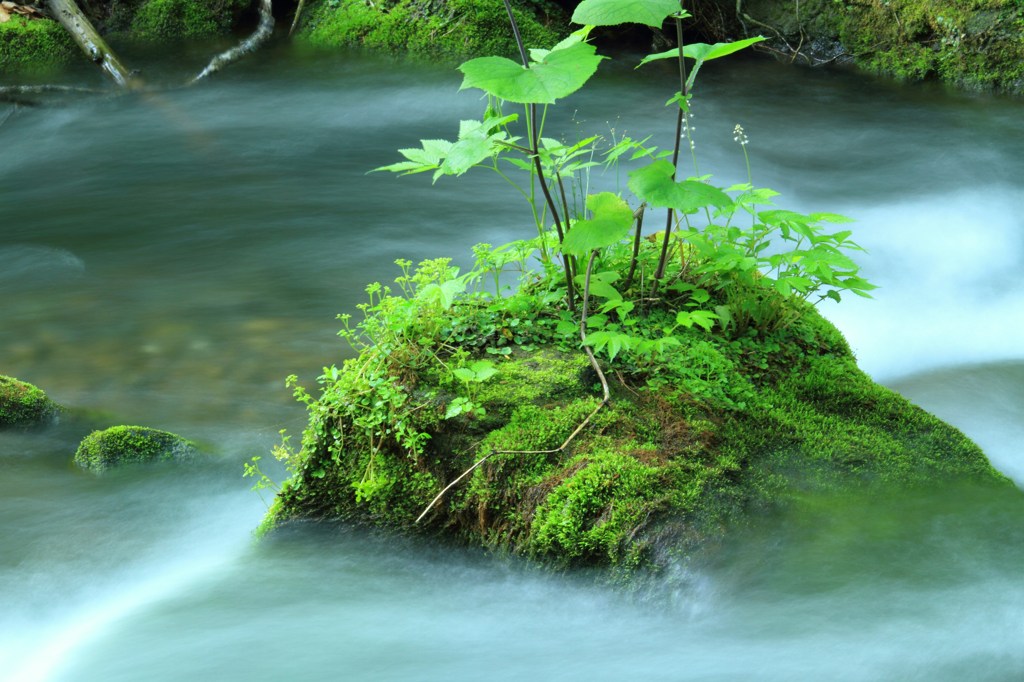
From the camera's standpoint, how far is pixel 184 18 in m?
11.4

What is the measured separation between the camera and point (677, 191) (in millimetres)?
2893

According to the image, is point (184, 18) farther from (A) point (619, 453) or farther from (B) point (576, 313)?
(A) point (619, 453)

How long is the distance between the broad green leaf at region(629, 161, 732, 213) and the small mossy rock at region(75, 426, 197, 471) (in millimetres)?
2356

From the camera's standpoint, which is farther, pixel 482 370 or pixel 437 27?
pixel 437 27

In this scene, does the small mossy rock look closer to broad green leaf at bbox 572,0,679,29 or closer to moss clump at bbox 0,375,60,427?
moss clump at bbox 0,375,60,427

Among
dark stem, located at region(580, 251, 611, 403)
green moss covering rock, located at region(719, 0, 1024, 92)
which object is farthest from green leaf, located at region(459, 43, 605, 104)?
green moss covering rock, located at region(719, 0, 1024, 92)

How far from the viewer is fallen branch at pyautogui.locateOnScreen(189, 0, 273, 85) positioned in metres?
10.2

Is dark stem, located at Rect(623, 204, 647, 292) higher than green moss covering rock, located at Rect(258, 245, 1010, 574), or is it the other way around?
dark stem, located at Rect(623, 204, 647, 292)

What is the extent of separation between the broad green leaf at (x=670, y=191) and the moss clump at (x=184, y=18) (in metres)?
9.87

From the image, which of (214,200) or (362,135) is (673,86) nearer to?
(362,135)

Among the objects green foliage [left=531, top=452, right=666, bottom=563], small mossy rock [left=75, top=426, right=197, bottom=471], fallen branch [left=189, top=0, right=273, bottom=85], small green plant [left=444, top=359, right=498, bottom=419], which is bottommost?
small mossy rock [left=75, top=426, right=197, bottom=471]

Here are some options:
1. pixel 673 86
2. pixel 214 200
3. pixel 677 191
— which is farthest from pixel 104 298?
pixel 673 86

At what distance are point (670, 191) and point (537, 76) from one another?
1.94ft

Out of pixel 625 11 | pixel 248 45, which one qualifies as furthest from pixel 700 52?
pixel 248 45
